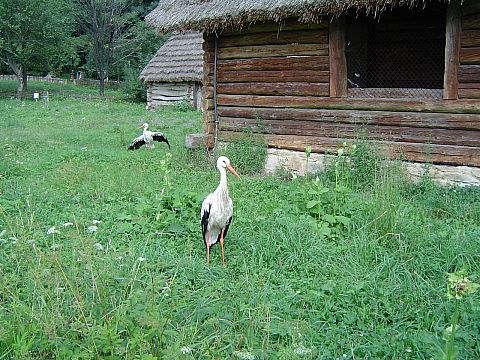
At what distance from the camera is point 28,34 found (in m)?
26.9

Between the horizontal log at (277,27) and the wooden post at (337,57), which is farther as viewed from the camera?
Answer: the horizontal log at (277,27)

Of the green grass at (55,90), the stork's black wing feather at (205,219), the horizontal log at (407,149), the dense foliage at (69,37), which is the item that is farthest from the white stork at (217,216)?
the green grass at (55,90)

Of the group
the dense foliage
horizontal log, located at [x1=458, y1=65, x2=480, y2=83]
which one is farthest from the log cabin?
the dense foliage

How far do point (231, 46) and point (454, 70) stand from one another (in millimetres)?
3506

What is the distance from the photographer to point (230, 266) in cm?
437

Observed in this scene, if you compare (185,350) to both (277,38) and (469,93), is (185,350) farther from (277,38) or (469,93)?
(277,38)

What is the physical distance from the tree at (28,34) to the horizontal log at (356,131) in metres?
20.6

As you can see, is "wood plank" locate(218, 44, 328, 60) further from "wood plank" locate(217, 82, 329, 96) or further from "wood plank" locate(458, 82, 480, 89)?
"wood plank" locate(458, 82, 480, 89)

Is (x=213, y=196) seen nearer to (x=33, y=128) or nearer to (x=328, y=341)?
(x=328, y=341)

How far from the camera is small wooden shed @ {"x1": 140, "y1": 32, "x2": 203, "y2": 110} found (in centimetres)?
2117

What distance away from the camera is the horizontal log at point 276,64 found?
781cm

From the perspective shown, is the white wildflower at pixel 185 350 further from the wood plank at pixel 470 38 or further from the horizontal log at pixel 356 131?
the wood plank at pixel 470 38

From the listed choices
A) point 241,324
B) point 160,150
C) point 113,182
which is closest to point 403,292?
point 241,324

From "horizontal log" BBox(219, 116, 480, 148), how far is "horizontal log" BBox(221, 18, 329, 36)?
1302 mm
